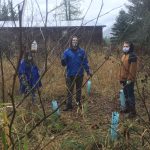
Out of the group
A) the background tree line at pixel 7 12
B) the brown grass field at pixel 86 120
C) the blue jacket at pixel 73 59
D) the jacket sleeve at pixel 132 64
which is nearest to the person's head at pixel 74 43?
the blue jacket at pixel 73 59

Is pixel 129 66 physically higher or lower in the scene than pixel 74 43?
lower

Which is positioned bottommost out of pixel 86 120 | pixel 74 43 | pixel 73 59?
pixel 86 120

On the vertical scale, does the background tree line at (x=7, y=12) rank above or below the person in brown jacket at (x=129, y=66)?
above

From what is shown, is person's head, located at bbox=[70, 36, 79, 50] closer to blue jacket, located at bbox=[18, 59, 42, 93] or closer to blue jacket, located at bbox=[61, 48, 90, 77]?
blue jacket, located at bbox=[61, 48, 90, 77]

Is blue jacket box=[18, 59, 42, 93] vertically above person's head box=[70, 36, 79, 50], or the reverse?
person's head box=[70, 36, 79, 50]

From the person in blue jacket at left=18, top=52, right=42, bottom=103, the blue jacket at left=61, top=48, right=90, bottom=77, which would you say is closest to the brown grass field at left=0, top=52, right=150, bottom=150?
the person in blue jacket at left=18, top=52, right=42, bottom=103

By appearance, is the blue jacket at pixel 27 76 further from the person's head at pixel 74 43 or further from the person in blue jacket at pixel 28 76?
the person's head at pixel 74 43

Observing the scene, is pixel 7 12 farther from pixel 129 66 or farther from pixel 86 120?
pixel 129 66

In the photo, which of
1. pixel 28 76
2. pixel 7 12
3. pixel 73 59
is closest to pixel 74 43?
pixel 73 59

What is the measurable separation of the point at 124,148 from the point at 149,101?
446 cm

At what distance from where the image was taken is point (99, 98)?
11.1 meters

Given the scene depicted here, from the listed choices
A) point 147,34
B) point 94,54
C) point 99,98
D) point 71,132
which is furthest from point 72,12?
point 71,132

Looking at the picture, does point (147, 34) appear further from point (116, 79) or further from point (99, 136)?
point (99, 136)

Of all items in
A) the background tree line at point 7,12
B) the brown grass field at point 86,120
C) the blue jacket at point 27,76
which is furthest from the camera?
the blue jacket at point 27,76
